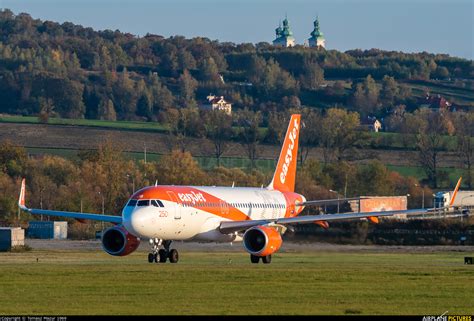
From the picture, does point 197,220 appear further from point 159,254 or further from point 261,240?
point 261,240

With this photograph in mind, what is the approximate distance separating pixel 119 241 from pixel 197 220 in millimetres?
3691

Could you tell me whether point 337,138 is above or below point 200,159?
above

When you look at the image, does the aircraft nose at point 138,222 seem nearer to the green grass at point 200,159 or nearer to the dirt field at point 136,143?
the green grass at point 200,159

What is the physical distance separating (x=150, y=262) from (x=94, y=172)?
7126 cm

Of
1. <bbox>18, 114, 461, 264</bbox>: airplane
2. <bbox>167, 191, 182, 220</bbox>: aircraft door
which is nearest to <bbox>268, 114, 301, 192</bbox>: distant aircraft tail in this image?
<bbox>18, 114, 461, 264</bbox>: airplane

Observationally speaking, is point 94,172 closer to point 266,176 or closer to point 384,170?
point 266,176

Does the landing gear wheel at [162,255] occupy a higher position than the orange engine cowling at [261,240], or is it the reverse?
the orange engine cowling at [261,240]

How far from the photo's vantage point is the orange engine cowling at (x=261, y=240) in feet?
207

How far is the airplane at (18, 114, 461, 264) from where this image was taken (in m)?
61.4

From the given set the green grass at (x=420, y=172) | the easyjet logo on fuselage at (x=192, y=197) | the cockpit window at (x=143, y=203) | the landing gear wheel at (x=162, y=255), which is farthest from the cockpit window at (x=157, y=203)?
the green grass at (x=420, y=172)

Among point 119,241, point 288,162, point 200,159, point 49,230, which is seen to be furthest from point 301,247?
point 200,159

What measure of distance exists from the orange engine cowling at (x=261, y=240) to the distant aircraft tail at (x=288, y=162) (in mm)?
13121

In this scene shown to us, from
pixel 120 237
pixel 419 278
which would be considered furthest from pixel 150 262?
pixel 419 278

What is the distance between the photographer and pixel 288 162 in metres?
78.9
